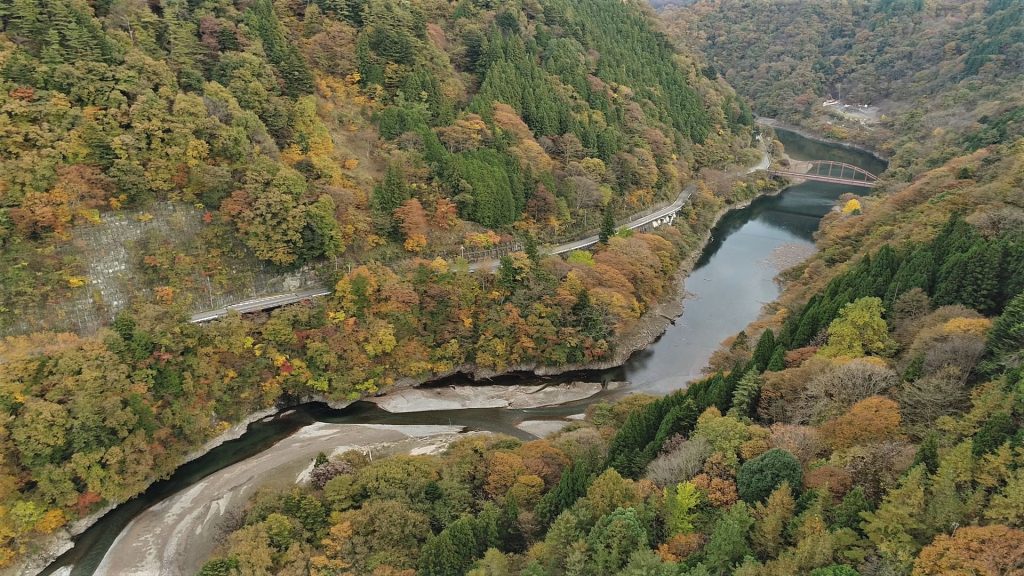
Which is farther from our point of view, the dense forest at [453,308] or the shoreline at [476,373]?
the shoreline at [476,373]

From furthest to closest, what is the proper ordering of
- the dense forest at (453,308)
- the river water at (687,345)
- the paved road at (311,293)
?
the paved road at (311,293) → the river water at (687,345) → the dense forest at (453,308)

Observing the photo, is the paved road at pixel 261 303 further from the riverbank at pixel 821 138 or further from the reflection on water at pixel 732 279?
the riverbank at pixel 821 138

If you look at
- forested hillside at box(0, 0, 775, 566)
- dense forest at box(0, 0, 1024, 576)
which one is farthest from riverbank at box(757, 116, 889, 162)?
forested hillside at box(0, 0, 775, 566)

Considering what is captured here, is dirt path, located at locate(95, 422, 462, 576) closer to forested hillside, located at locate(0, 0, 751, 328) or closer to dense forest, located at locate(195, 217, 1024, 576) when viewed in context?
dense forest, located at locate(195, 217, 1024, 576)

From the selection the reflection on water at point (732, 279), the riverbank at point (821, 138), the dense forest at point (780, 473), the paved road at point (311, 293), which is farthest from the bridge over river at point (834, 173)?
the dense forest at point (780, 473)

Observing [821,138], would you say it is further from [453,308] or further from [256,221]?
[256,221]

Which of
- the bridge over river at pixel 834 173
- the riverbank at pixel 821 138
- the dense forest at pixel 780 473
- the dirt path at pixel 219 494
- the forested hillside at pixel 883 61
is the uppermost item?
the forested hillside at pixel 883 61
